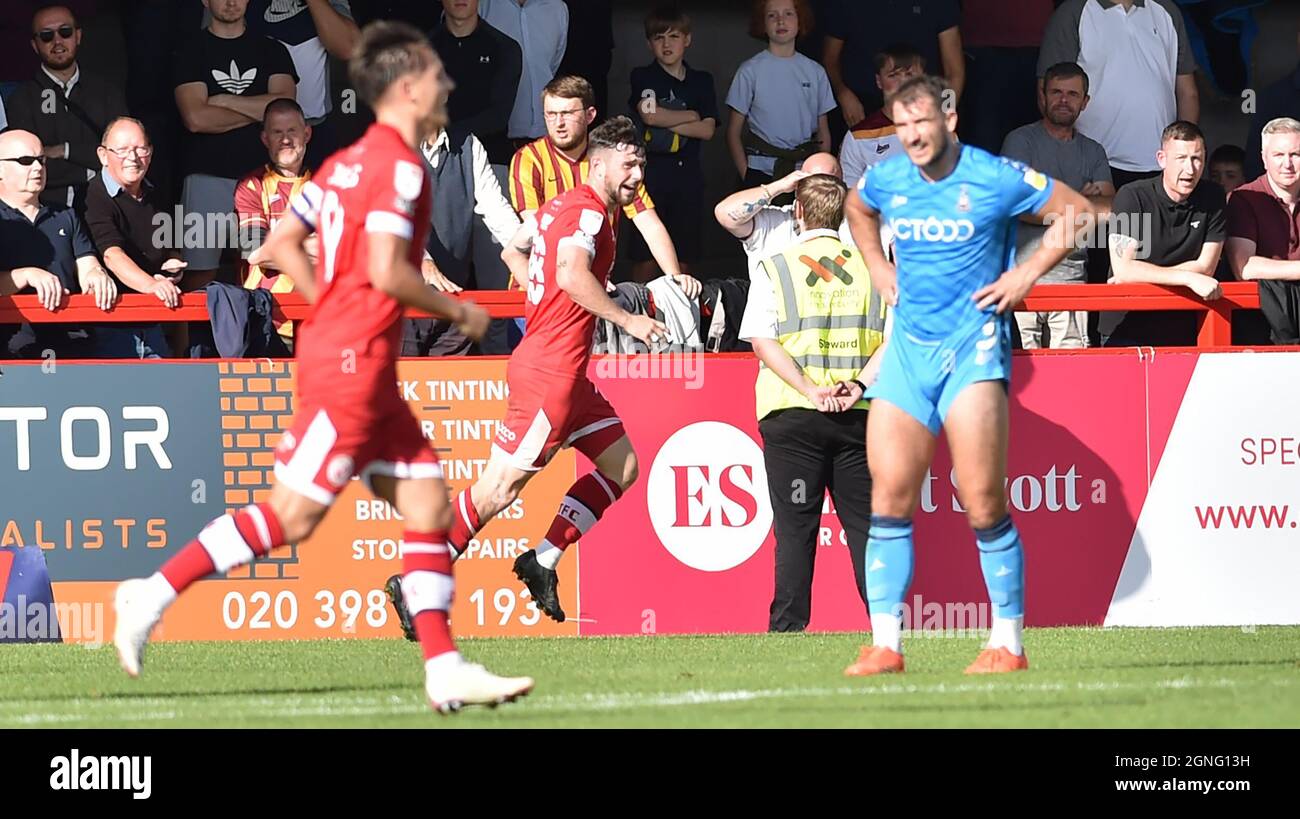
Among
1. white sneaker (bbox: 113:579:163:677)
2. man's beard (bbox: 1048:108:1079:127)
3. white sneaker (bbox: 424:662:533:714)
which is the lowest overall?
white sneaker (bbox: 424:662:533:714)

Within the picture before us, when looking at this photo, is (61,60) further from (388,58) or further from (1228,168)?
(1228,168)

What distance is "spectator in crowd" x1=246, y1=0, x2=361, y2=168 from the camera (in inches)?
482

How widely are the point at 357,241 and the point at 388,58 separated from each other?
0.63 metres

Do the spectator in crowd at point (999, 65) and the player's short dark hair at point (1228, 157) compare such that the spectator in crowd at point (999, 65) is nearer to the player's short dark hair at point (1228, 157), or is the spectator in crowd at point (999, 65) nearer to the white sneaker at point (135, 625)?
the player's short dark hair at point (1228, 157)

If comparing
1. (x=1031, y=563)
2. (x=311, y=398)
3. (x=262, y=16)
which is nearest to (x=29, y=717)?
(x=311, y=398)

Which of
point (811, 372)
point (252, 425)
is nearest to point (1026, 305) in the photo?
point (811, 372)

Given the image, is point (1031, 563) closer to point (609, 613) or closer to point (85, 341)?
point (609, 613)

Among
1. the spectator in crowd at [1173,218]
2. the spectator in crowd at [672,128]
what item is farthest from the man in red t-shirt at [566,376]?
the spectator in crowd at [1173,218]

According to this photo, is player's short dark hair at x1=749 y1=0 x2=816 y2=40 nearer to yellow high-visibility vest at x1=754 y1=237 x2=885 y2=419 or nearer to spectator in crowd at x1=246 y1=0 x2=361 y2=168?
spectator in crowd at x1=246 y1=0 x2=361 y2=168

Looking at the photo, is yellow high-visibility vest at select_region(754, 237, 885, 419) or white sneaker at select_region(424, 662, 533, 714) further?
yellow high-visibility vest at select_region(754, 237, 885, 419)

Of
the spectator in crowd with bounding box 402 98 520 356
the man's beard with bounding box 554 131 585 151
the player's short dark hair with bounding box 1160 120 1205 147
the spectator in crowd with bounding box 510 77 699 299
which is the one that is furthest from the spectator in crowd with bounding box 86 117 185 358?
the player's short dark hair with bounding box 1160 120 1205 147

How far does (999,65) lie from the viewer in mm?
13180

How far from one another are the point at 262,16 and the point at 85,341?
274cm

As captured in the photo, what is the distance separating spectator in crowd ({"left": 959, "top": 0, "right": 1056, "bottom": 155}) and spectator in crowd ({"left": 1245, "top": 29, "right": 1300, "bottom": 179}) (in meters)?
1.54
